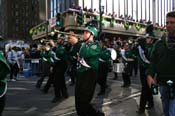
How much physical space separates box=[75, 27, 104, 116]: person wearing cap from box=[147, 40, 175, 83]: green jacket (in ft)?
6.97

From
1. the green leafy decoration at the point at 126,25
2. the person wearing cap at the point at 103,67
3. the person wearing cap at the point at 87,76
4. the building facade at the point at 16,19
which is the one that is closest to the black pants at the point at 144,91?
the person wearing cap at the point at 87,76

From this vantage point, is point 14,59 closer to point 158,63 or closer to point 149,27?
point 149,27

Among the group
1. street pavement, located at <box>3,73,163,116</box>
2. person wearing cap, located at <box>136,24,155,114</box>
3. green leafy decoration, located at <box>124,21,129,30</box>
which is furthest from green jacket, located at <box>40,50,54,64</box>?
green leafy decoration, located at <box>124,21,129,30</box>

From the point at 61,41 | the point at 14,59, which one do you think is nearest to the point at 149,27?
the point at 61,41

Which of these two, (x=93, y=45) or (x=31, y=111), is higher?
(x=93, y=45)

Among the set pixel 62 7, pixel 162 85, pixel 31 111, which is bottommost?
pixel 31 111

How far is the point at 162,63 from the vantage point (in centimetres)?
572

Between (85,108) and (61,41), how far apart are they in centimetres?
469

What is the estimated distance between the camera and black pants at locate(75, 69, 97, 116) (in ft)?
25.4

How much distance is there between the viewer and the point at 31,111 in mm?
10695

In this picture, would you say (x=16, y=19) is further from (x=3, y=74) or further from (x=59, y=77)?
(x=3, y=74)

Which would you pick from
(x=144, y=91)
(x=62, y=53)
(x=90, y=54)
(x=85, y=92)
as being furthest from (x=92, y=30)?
(x=62, y=53)

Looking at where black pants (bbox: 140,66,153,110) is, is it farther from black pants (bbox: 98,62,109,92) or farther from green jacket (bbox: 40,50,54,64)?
green jacket (bbox: 40,50,54,64)

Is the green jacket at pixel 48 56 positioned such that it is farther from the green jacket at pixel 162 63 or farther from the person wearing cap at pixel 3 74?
the green jacket at pixel 162 63
